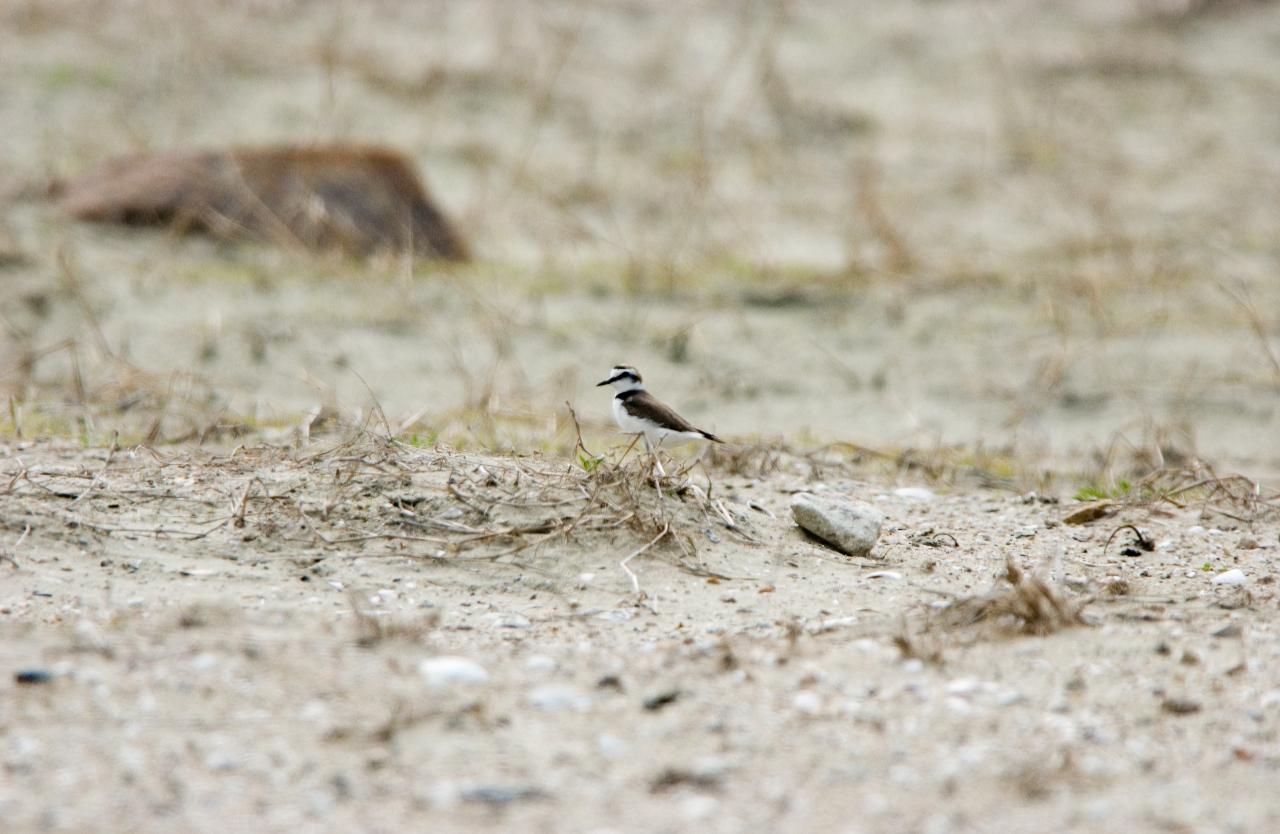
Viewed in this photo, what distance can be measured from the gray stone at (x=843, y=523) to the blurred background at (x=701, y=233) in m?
1.46

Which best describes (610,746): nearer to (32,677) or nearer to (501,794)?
(501,794)

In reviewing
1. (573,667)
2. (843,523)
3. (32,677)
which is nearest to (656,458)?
(843,523)

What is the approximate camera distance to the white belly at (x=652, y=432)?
547 cm

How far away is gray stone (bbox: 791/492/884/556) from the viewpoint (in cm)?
507

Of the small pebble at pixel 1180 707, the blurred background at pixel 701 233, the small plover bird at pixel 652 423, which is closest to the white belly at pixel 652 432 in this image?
the small plover bird at pixel 652 423

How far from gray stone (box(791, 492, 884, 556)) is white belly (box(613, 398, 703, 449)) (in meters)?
0.55

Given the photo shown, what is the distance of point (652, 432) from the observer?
547 cm

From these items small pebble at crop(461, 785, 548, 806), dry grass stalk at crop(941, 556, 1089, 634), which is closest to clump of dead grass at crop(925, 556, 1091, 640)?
dry grass stalk at crop(941, 556, 1089, 634)

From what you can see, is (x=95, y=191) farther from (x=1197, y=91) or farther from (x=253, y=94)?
(x=1197, y=91)

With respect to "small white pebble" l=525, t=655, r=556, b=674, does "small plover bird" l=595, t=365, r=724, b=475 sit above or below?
above

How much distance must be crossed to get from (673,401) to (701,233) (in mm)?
2970

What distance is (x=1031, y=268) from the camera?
428 inches

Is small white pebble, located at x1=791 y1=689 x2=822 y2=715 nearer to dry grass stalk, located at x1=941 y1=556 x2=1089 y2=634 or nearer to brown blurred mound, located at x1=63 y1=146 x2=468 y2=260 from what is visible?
dry grass stalk, located at x1=941 y1=556 x2=1089 y2=634

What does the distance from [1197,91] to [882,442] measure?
338 inches
